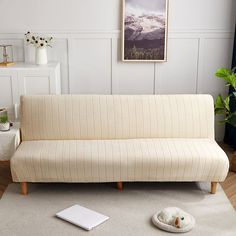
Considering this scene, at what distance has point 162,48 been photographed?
5.19 m

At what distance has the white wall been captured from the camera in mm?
5082

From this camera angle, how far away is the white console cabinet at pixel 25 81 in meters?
4.77

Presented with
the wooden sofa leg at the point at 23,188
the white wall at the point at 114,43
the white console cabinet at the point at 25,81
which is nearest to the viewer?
the wooden sofa leg at the point at 23,188

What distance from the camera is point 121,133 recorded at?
4.09 m

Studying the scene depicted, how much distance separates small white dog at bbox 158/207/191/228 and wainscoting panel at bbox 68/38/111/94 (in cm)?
232

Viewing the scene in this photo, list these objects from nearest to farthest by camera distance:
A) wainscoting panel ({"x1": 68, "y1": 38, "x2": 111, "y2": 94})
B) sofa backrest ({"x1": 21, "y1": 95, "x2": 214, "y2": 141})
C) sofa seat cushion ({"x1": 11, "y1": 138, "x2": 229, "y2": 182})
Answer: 1. sofa seat cushion ({"x1": 11, "y1": 138, "x2": 229, "y2": 182})
2. sofa backrest ({"x1": 21, "y1": 95, "x2": 214, "y2": 141})
3. wainscoting panel ({"x1": 68, "y1": 38, "x2": 111, "y2": 94})

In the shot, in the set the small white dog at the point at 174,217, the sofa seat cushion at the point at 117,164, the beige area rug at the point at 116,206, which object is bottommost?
the beige area rug at the point at 116,206

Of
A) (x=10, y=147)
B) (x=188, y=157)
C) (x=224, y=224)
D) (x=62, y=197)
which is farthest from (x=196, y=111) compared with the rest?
(x=10, y=147)

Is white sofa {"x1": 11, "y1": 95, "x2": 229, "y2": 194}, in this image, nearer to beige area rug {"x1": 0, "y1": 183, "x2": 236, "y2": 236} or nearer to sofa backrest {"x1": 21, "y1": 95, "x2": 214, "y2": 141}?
sofa backrest {"x1": 21, "y1": 95, "x2": 214, "y2": 141}

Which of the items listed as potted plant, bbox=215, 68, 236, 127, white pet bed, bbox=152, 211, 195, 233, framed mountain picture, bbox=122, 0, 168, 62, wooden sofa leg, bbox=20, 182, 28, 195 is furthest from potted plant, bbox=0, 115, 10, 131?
potted plant, bbox=215, 68, 236, 127

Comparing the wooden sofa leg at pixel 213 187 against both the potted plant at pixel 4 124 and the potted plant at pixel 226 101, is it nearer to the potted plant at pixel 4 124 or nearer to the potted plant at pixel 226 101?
the potted plant at pixel 226 101

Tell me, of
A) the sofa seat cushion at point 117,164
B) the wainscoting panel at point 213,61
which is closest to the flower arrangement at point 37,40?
the sofa seat cushion at point 117,164

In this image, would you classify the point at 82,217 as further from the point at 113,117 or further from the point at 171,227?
the point at 113,117

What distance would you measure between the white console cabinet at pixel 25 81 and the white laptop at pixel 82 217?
5.69ft
